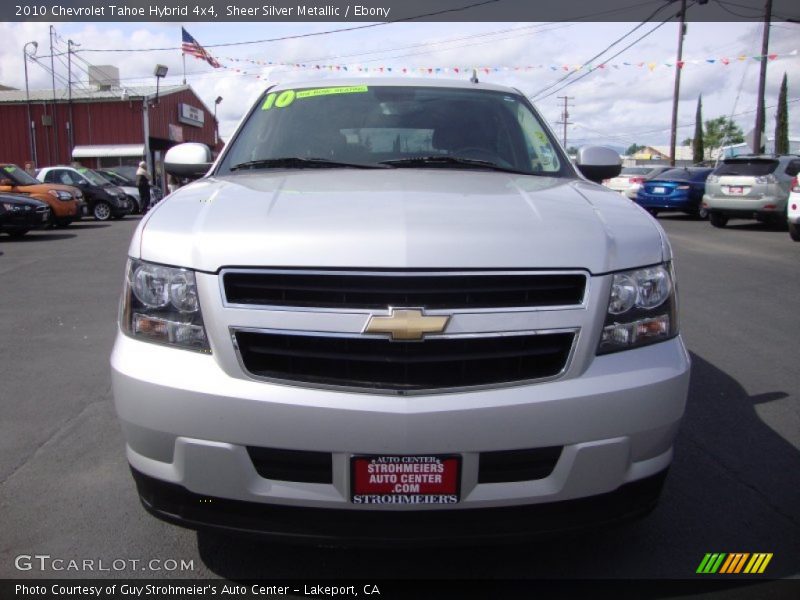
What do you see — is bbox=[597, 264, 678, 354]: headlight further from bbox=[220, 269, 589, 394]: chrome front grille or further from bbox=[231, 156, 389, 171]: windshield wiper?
bbox=[231, 156, 389, 171]: windshield wiper

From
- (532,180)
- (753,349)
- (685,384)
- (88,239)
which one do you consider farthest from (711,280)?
(88,239)

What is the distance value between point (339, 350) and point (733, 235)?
1578 centimetres

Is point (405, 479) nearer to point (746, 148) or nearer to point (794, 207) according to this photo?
point (794, 207)

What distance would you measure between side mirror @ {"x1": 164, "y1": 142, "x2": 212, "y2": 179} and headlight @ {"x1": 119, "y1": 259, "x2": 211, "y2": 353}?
62.3 inches

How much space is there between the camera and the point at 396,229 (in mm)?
2287

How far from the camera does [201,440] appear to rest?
7.20 ft

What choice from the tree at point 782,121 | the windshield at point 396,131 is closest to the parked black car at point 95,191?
the windshield at point 396,131

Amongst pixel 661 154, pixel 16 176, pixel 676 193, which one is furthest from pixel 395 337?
pixel 661 154

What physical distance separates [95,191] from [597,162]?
19.4 meters

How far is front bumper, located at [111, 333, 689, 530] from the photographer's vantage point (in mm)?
2135

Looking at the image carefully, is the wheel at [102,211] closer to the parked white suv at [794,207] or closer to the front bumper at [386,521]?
the parked white suv at [794,207]

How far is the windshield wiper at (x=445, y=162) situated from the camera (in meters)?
3.49

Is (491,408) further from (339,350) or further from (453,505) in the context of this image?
(339,350)

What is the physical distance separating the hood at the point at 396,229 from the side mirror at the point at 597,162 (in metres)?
1.23
